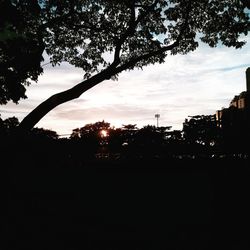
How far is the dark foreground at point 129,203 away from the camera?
10.5 meters

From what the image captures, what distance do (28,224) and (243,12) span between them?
15070 millimetres

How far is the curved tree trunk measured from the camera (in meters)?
15.9

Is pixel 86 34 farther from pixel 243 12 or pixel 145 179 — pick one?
Answer: pixel 145 179

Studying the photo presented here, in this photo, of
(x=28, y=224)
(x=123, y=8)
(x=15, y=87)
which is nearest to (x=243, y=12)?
(x=123, y=8)

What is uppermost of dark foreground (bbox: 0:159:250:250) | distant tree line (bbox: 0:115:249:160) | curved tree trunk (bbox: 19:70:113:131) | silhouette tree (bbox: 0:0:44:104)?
silhouette tree (bbox: 0:0:44:104)

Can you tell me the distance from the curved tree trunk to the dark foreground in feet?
17.8

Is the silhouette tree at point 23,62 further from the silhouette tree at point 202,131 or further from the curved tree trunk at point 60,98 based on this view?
the silhouette tree at point 202,131

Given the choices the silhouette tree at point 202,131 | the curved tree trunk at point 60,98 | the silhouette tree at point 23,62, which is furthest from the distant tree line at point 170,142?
the silhouette tree at point 23,62

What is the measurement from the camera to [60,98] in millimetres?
16469

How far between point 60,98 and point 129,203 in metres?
7.44

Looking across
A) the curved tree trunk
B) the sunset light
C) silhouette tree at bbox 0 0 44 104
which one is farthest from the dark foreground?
silhouette tree at bbox 0 0 44 104

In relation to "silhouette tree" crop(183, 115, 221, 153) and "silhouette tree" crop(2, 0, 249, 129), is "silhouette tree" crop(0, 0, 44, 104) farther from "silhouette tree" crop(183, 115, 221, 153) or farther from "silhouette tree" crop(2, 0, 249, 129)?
"silhouette tree" crop(183, 115, 221, 153)

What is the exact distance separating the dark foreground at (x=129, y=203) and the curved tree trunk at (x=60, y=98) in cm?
543

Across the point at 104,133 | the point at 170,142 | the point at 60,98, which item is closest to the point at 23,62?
the point at 60,98
